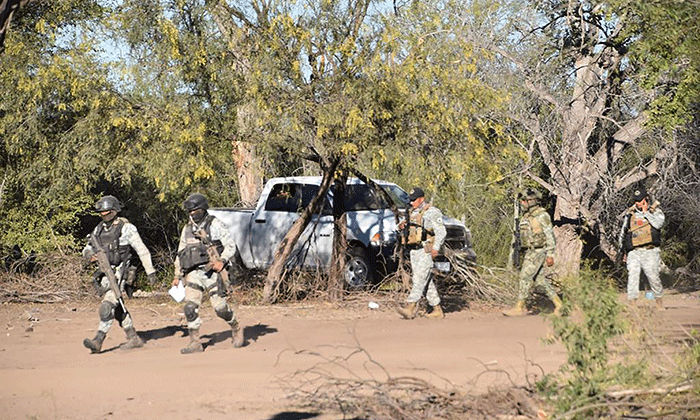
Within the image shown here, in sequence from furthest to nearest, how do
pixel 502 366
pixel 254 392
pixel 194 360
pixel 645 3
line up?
pixel 645 3, pixel 194 360, pixel 502 366, pixel 254 392

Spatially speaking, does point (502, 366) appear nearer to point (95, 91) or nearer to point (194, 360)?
point (194, 360)

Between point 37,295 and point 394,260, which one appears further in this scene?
point 37,295

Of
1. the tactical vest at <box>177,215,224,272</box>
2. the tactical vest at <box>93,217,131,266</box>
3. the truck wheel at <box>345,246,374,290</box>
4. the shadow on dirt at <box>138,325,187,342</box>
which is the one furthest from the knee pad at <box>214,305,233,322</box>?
the truck wheel at <box>345,246,374,290</box>

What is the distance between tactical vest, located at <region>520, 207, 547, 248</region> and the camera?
13852 millimetres

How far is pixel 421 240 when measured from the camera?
44.3 feet

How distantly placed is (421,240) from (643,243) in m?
3.44

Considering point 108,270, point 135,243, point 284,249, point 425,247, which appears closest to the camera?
point 108,270

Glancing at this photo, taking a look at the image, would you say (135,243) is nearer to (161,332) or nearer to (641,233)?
(161,332)

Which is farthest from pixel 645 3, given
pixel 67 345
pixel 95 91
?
pixel 67 345

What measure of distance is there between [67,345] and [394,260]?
18.0 feet

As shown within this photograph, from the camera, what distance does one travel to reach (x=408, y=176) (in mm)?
14367

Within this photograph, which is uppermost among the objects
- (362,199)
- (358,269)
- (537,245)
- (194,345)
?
(362,199)

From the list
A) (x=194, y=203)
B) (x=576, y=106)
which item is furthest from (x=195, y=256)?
(x=576, y=106)

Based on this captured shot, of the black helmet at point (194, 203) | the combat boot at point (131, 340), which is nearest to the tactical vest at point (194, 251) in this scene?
the black helmet at point (194, 203)
